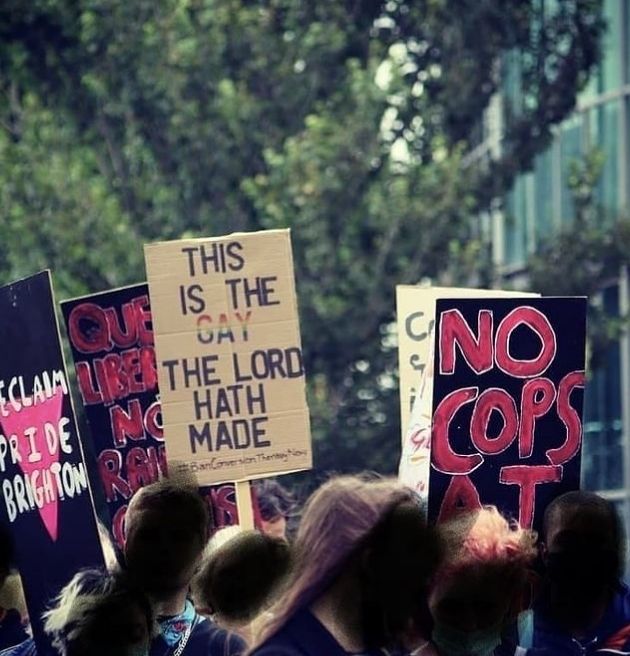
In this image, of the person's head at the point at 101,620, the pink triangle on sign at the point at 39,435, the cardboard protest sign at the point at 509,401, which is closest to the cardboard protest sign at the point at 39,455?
the pink triangle on sign at the point at 39,435

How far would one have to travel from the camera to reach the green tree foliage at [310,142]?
65.7 feet

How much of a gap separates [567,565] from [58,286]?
15.5 metres

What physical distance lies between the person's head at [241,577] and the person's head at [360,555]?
1.50 feet

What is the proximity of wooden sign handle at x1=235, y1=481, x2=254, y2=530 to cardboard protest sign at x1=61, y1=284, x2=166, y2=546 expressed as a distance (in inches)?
10.6

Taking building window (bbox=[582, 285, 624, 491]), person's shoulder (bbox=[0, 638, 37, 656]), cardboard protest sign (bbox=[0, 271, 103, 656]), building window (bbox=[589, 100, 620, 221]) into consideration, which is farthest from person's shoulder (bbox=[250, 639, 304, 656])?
building window (bbox=[582, 285, 624, 491])

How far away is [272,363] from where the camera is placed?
23.6 feet

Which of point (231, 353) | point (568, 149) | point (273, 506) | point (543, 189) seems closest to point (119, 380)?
point (231, 353)

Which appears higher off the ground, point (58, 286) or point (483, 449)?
point (483, 449)

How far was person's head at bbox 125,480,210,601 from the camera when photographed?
5.06m

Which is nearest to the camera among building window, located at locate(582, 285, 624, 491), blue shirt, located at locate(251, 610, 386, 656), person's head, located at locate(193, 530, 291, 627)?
blue shirt, located at locate(251, 610, 386, 656)

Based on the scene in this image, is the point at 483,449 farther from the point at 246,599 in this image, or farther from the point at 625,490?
the point at 625,490

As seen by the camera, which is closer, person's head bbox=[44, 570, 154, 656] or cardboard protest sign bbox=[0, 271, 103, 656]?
person's head bbox=[44, 570, 154, 656]

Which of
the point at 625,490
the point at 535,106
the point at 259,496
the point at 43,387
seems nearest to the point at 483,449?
the point at 43,387

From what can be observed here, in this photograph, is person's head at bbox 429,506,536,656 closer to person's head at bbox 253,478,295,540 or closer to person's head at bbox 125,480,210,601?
person's head at bbox 125,480,210,601
